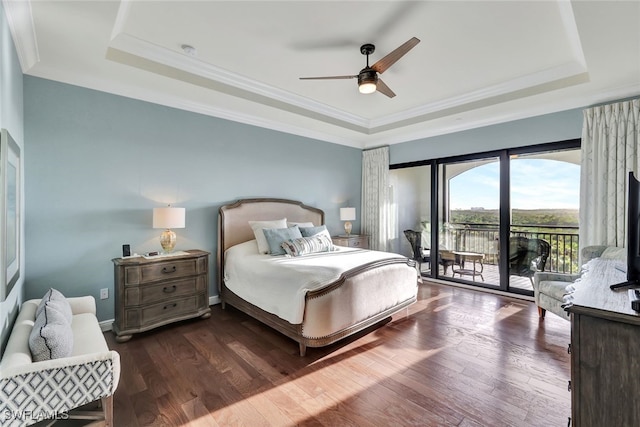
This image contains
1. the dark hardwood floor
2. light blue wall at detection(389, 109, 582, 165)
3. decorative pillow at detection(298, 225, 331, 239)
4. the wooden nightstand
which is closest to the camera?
the dark hardwood floor

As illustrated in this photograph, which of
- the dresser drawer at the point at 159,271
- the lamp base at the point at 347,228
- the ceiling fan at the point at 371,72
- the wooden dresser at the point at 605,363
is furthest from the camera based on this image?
the lamp base at the point at 347,228

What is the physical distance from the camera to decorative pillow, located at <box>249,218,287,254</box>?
372cm

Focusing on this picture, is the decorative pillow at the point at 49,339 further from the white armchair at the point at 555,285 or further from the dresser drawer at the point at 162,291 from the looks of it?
the white armchair at the point at 555,285

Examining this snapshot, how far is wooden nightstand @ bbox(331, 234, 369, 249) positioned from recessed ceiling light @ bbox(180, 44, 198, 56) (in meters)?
3.44

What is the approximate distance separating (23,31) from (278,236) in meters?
2.84

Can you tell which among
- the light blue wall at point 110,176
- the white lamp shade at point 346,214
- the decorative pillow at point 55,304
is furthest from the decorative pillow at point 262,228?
the decorative pillow at point 55,304

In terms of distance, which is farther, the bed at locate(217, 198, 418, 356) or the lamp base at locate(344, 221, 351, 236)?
the lamp base at locate(344, 221, 351, 236)

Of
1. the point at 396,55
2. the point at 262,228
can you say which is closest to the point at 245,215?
the point at 262,228

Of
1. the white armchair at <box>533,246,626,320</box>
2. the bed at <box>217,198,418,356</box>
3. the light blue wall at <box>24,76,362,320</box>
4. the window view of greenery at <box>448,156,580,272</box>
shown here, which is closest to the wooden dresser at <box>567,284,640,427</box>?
the bed at <box>217,198,418,356</box>

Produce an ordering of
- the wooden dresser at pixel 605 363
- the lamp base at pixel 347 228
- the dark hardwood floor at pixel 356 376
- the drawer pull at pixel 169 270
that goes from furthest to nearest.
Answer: the lamp base at pixel 347 228 → the drawer pull at pixel 169 270 → the dark hardwood floor at pixel 356 376 → the wooden dresser at pixel 605 363

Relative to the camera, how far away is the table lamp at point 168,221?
3.02 meters

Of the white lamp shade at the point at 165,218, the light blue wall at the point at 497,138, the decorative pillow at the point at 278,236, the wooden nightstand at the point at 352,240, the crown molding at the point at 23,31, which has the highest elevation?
the crown molding at the point at 23,31

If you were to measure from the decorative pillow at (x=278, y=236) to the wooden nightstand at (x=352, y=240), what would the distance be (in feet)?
4.45

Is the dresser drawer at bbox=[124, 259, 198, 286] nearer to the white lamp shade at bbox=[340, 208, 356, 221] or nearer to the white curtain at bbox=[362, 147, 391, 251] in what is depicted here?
the white lamp shade at bbox=[340, 208, 356, 221]
